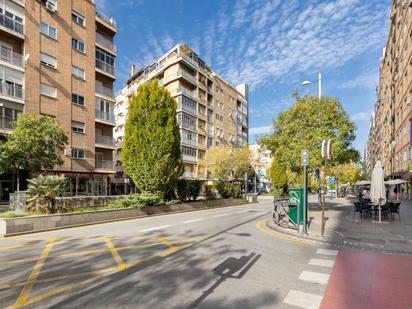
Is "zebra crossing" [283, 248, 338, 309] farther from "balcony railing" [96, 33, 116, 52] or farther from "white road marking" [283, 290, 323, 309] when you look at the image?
"balcony railing" [96, 33, 116, 52]

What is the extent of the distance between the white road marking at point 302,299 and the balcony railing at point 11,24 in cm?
3004

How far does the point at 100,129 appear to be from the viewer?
3272cm

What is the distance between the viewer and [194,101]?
166ft

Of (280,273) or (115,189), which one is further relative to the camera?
(115,189)

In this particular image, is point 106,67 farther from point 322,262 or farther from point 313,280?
point 313,280

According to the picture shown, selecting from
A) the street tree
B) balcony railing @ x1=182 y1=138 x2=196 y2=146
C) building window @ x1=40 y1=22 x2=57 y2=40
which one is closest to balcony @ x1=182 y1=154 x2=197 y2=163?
balcony railing @ x1=182 y1=138 x2=196 y2=146

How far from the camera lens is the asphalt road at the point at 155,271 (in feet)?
15.0

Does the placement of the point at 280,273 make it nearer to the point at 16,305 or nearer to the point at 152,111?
the point at 16,305

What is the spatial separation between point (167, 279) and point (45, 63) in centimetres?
2827

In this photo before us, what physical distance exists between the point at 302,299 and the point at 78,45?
32993 millimetres

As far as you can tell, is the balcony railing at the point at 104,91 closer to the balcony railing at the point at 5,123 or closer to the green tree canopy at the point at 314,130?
the balcony railing at the point at 5,123

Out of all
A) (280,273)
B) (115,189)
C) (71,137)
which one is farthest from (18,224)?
(115,189)

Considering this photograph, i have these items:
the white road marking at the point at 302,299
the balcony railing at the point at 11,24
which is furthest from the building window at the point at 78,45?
the white road marking at the point at 302,299

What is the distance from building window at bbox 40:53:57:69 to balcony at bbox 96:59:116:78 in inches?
215
